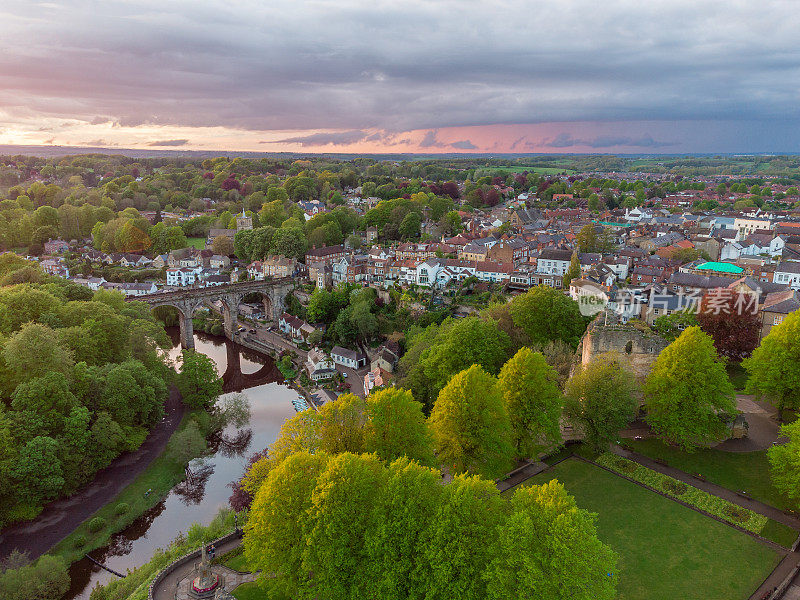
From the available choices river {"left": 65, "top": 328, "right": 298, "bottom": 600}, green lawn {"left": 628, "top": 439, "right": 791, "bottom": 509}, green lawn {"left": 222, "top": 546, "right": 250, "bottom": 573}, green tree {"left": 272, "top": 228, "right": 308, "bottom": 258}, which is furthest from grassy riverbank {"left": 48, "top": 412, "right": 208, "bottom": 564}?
green tree {"left": 272, "top": 228, "right": 308, "bottom": 258}

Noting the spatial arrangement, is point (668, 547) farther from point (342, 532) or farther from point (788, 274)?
point (788, 274)

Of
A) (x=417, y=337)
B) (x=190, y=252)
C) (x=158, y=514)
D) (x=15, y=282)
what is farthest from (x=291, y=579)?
(x=190, y=252)

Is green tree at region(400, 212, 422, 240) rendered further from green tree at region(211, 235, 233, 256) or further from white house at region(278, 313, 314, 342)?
green tree at region(211, 235, 233, 256)

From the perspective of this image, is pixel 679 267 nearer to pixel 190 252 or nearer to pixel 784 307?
pixel 784 307

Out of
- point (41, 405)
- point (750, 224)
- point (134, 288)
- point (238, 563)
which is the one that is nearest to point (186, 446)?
point (41, 405)

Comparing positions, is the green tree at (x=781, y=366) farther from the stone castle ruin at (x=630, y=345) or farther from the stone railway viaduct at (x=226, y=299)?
the stone railway viaduct at (x=226, y=299)

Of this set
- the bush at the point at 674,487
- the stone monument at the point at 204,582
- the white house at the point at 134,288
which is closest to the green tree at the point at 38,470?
the stone monument at the point at 204,582
